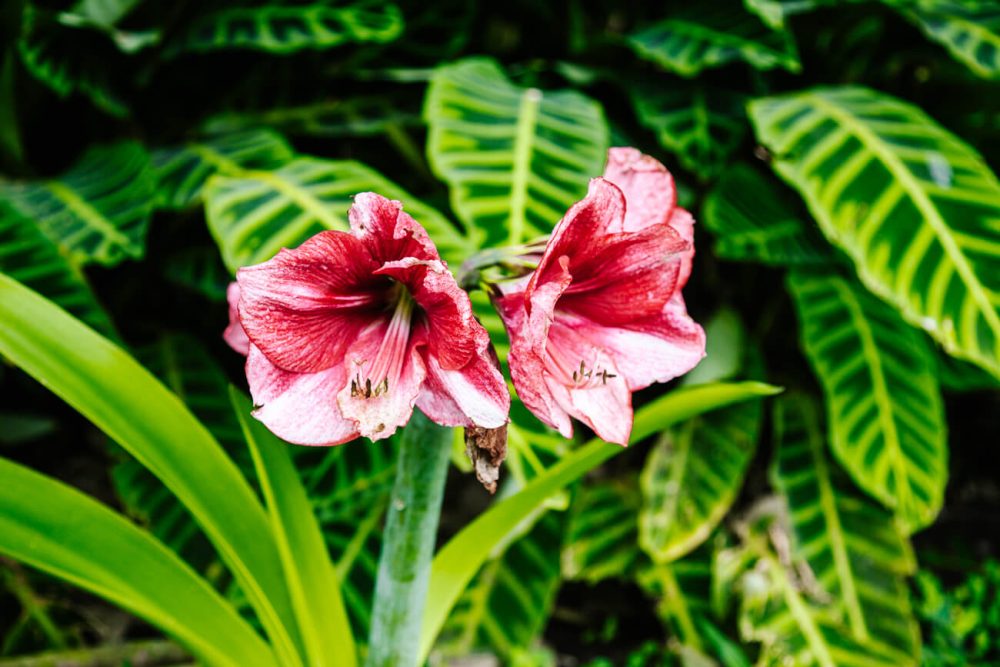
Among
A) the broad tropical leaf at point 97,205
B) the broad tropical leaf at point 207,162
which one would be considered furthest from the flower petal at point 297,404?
the broad tropical leaf at point 207,162

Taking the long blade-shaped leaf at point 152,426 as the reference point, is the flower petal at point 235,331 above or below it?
above

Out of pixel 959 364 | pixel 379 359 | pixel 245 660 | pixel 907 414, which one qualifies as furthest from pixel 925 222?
pixel 245 660

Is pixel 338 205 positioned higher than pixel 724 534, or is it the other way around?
pixel 338 205

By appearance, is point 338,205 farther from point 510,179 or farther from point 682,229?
point 682,229

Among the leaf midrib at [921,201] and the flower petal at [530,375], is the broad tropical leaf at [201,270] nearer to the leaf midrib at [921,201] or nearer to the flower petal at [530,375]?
the flower petal at [530,375]

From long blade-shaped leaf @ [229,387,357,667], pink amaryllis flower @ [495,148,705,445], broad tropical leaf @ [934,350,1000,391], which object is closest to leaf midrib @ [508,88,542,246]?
pink amaryllis flower @ [495,148,705,445]

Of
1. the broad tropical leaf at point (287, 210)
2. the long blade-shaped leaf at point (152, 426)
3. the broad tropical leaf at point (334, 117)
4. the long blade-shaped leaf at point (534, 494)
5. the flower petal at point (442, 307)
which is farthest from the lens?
the broad tropical leaf at point (334, 117)
